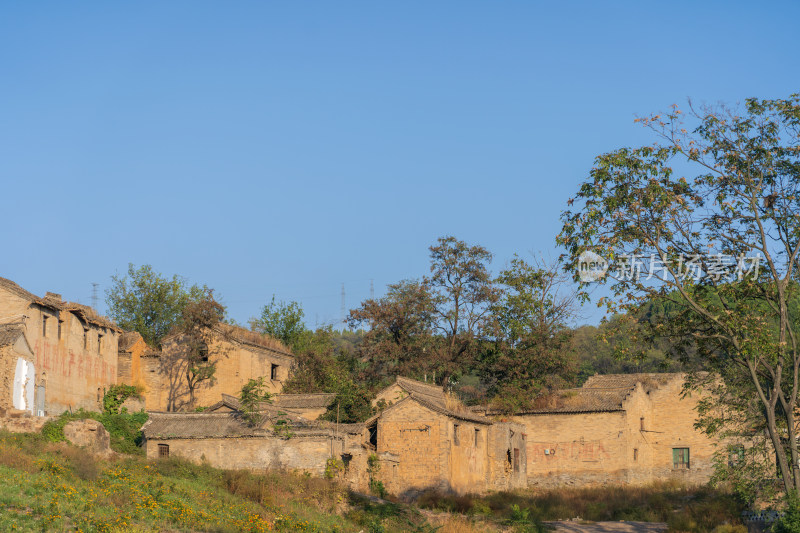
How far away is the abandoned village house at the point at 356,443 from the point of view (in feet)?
109

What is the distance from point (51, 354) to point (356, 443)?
1360cm

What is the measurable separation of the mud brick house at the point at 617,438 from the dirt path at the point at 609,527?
11.2m

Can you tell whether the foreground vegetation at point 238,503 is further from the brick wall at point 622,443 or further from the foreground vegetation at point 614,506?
the brick wall at point 622,443

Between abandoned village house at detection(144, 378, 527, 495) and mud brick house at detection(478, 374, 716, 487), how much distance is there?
4992mm

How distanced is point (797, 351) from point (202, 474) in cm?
1958

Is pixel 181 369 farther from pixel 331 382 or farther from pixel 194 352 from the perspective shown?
pixel 331 382

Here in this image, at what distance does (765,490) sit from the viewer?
70.2ft

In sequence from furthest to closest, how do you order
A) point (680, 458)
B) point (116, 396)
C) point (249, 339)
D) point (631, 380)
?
point (249, 339)
point (631, 380)
point (680, 458)
point (116, 396)

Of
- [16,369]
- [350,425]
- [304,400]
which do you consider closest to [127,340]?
[304,400]

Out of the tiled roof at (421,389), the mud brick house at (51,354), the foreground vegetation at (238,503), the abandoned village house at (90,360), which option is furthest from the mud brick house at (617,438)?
the mud brick house at (51,354)

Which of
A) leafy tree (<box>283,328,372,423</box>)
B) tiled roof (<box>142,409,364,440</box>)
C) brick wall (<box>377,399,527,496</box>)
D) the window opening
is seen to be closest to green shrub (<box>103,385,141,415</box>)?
tiled roof (<box>142,409,364,440</box>)

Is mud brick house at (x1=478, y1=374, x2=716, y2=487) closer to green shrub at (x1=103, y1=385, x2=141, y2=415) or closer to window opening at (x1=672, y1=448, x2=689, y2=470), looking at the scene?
window opening at (x1=672, y1=448, x2=689, y2=470)

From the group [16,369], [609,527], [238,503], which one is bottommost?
[609,527]

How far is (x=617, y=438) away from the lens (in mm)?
42562
